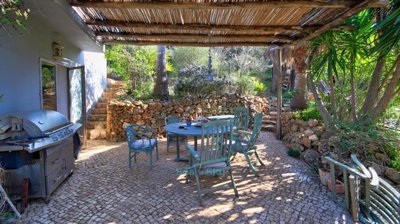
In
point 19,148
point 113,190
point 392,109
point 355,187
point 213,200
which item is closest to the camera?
point 355,187

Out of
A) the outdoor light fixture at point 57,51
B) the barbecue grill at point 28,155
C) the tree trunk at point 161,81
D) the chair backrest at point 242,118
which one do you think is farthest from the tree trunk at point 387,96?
the outdoor light fixture at point 57,51

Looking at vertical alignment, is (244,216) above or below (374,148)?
below

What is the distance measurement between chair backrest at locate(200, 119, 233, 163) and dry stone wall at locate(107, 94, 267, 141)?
3.86 metres

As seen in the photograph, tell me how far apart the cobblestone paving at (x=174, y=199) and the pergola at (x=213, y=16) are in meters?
2.37

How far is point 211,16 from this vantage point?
348cm

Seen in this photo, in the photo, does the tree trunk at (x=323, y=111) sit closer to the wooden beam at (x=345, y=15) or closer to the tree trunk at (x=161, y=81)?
the wooden beam at (x=345, y=15)

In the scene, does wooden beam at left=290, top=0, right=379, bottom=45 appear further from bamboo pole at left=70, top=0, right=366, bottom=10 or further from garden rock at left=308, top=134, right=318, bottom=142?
garden rock at left=308, top=134, right=318, bottom=142

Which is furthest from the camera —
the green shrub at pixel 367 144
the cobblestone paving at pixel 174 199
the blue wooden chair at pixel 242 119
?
the blue wooden chair at pixel 242 119

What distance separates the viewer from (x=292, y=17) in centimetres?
349

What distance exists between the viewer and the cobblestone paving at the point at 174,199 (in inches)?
105

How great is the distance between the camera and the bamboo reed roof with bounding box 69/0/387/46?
277cm

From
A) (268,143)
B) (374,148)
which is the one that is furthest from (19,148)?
(268,143)

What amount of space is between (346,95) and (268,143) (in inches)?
80.6

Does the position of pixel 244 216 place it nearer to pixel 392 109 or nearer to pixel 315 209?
pixel 315 209
